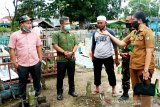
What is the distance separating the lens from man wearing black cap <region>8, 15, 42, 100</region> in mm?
4996

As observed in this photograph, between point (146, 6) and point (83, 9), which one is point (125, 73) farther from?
point (146, 6)

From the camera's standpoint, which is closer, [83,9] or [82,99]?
[82,99]

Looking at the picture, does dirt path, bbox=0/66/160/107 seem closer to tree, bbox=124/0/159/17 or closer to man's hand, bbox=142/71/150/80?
man's hand, bbox=142/71/150/80

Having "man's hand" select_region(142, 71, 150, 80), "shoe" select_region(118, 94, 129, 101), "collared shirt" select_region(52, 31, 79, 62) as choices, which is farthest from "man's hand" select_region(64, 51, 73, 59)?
"man's hand" select_region(142, 71, 150, 80)

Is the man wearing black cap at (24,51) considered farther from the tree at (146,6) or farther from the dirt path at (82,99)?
the tree at (146,6)

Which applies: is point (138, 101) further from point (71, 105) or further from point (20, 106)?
point (20, 106)

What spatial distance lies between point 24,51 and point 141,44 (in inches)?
86.4

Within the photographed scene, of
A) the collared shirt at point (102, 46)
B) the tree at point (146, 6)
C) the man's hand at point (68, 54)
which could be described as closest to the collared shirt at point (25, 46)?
the man's hand at point (68, 54)

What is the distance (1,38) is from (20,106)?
35.7ft

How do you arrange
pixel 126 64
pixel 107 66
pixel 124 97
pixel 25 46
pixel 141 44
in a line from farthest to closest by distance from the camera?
1. pixel 107 66
2. pixel 124 97
3. pixel 126 64
4. pixel 25 46
5. pixel 141 44

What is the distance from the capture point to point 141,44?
13.8ft

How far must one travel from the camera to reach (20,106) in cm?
513

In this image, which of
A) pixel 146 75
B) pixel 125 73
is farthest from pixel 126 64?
pixel 146 75

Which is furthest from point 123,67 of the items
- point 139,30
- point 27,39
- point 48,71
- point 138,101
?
point 48,71
